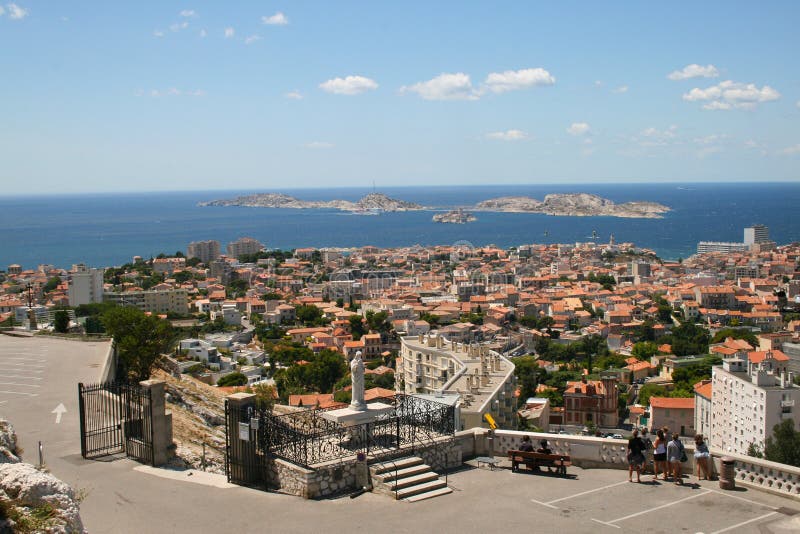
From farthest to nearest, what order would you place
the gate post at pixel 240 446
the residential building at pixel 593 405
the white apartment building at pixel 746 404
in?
1. the residential building at pixel 593 405
2. the white apartment building at pixel 746 404
3. the gate post at pixel 240 446

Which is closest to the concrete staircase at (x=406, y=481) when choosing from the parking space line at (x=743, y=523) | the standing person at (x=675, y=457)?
the standing person at (x=675, y=457)

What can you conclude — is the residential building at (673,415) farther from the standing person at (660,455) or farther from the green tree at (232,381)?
the standing person at (660,455)

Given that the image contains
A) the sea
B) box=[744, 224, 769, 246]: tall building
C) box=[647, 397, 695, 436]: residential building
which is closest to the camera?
box=[647, 397, 695, 436]: residential building

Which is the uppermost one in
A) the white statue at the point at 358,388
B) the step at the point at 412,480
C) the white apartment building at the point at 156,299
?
the white statue at the point at 358,388

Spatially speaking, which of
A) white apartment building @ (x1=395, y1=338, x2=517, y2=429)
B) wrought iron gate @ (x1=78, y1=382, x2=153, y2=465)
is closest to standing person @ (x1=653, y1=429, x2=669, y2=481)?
wrought iron gate @ (x1=78, y1=382, x2=153, y2=465)

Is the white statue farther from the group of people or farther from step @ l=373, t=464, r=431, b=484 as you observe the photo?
the group of people

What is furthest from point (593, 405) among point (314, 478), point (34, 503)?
point (34, 503)
